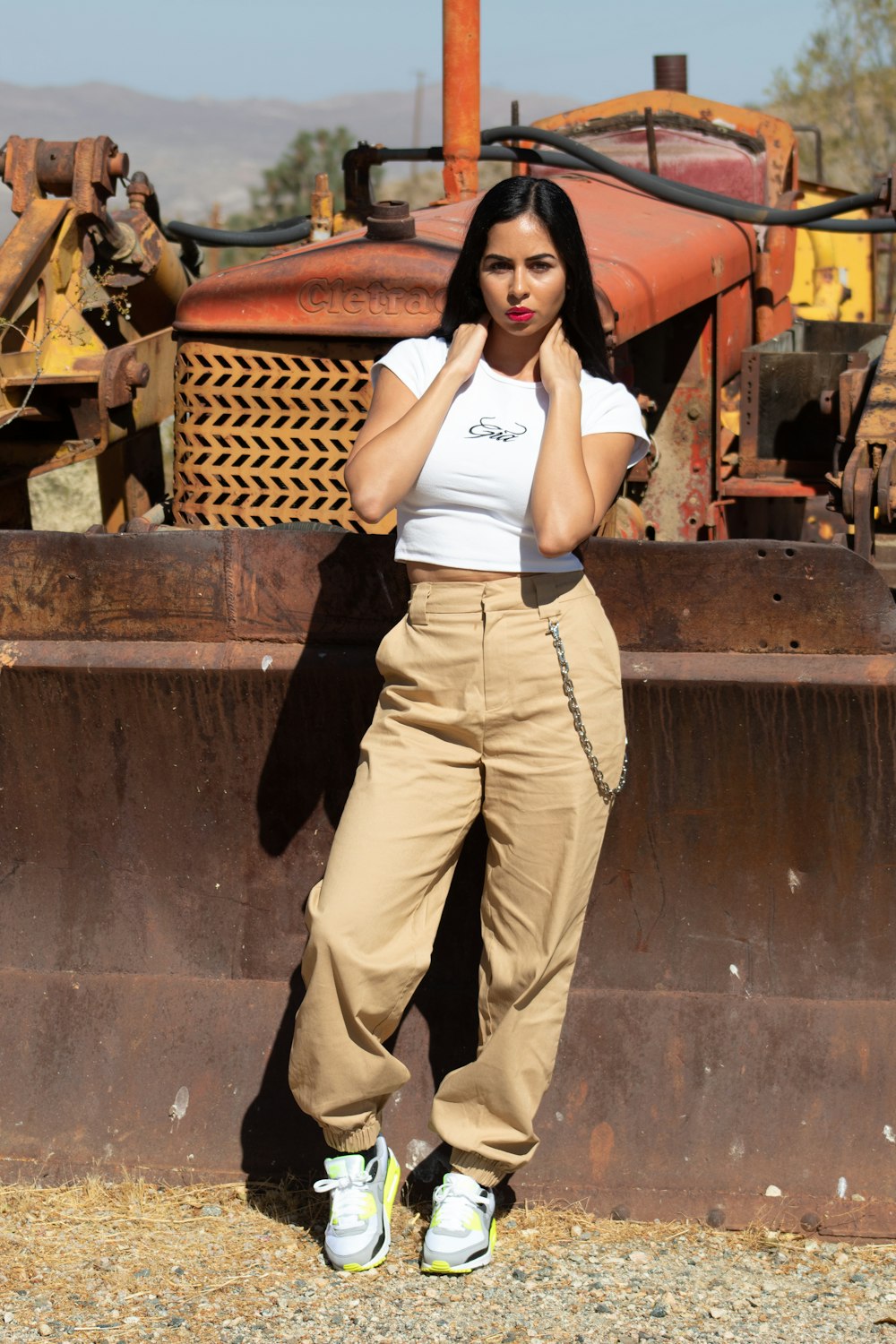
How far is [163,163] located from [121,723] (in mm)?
108345

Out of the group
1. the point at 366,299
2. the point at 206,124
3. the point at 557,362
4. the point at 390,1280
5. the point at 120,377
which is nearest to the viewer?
the point at 557,362

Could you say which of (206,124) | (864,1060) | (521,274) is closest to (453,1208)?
(864,1060)

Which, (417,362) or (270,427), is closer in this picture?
(417,362)

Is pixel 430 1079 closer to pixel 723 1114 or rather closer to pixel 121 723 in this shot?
pixel 723 1114

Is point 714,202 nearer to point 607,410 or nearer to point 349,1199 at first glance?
point 607,410

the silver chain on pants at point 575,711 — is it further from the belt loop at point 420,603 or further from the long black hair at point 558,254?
the long black hair at point 558,254

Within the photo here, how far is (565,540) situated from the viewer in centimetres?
246

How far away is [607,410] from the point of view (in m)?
2.61

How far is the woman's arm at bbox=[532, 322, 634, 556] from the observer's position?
8.08ft

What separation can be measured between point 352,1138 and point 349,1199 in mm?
97

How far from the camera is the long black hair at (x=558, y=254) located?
2572mm

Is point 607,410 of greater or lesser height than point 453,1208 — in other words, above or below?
above

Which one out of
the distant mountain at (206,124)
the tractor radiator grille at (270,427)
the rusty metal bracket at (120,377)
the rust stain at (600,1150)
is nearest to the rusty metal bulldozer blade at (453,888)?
the rust stain at (600,1150)

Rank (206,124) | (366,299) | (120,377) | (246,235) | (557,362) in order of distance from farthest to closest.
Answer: (206,124) < (246,235) < (120,377) < (366,299) < (557,362)
